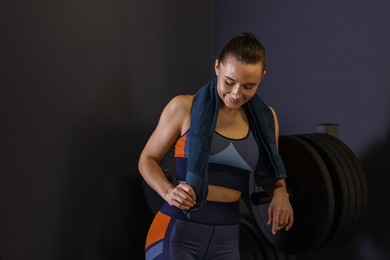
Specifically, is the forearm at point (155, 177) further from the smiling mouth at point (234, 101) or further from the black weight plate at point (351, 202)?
the black weight plate at point (351, 202)

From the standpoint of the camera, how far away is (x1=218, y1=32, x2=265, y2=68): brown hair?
3.77 ft

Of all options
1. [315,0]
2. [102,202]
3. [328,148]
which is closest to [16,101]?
[102,202]

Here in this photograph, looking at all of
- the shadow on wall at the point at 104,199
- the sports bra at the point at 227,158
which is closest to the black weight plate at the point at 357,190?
the sports bra at the point at 227,158

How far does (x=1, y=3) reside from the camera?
141 centimetres

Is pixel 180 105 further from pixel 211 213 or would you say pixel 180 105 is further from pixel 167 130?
pixel 211 213

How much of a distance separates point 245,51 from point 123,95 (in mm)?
770

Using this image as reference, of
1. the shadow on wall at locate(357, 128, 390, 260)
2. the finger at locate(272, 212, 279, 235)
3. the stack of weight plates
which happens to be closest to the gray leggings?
the finger at locate(272, 212, 279, 235)

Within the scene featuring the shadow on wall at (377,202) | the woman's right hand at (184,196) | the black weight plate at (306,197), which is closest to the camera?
the woman's right hand at (184,196)

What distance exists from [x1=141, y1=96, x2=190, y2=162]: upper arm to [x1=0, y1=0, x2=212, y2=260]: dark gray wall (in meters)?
0.47

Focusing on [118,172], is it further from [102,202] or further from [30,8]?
[30,8]

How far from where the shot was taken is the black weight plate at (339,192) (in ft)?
4.68

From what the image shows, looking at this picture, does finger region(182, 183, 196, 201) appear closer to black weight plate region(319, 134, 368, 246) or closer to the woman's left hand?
the woman's left hand

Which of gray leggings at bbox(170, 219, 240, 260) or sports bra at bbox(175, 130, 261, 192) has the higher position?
sports bra at bbox(175, 130, 261, 192)

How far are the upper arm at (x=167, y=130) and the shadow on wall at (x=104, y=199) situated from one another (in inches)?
20.2
